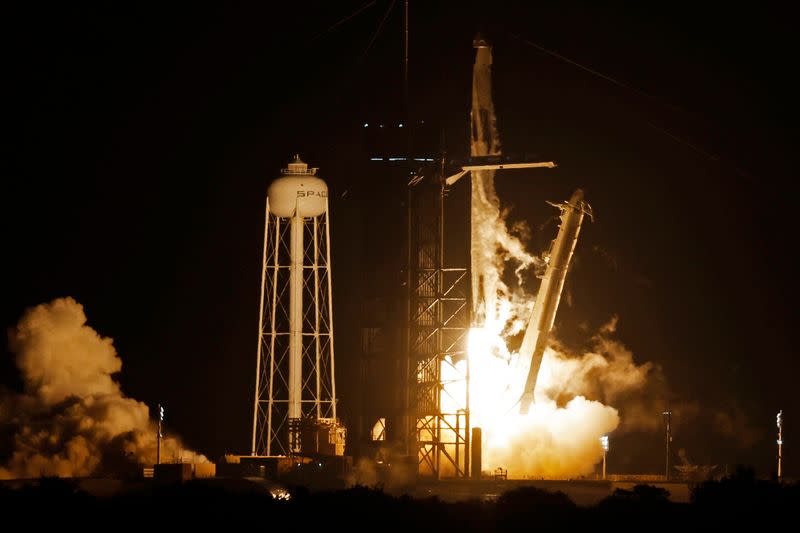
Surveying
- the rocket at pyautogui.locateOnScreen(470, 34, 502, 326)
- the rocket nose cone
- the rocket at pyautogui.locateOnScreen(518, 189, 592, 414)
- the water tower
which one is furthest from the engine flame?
the rocket nose cone

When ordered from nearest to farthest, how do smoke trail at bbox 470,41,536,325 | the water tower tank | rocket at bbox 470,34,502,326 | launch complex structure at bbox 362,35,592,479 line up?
launch complex structure at bbox 362,35,592,479, the water tower tank, rocket at bbox 470,34,502,326, smoke trail at bbox 470,41,536,325

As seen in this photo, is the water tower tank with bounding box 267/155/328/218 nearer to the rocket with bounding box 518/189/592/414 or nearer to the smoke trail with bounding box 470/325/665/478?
the smoke trail with bounding box 470/325/665/478

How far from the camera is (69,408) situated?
68688mm

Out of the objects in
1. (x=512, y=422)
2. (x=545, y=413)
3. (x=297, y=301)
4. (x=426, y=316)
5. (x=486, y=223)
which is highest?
(x=486, y=223)

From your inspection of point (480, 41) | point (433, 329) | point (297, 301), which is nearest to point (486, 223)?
point (433, 329)

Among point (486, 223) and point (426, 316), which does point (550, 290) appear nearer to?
point (426, 316)

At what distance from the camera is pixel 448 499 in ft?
194

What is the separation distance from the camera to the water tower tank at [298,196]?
68.2 metres

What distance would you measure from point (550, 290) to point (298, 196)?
9.03 meters

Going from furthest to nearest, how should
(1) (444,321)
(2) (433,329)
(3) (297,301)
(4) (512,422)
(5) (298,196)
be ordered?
(4) (512,422) < (1) (444,321) < (3) (297,301) < (5) (298,196) < (2) (433,329)

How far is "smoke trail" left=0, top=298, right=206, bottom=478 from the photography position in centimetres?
6712

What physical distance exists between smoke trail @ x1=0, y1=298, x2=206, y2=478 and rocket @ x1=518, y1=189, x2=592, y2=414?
11.5m

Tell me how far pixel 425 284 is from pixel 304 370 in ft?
35.3

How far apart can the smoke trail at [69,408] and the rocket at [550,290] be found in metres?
11.5
